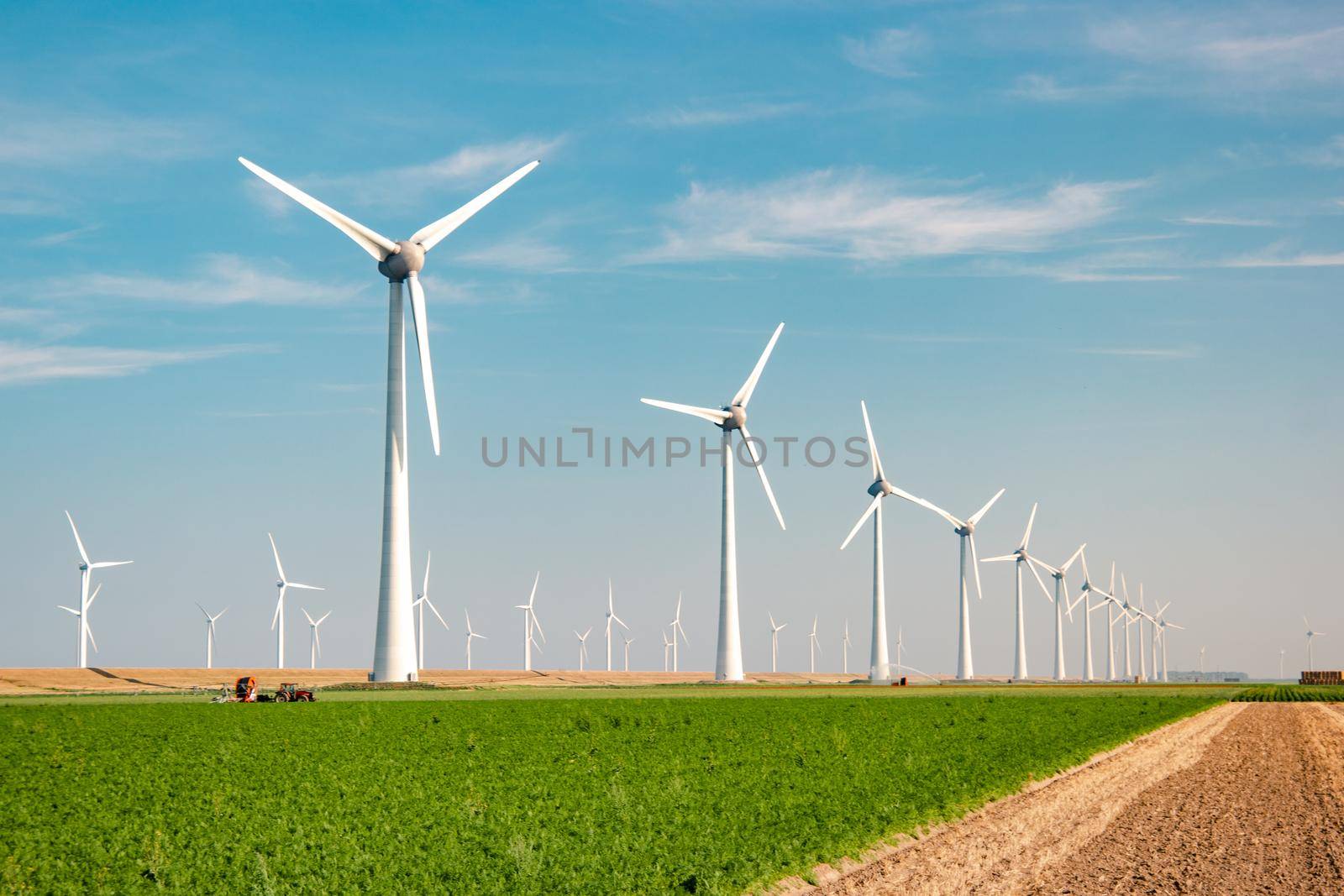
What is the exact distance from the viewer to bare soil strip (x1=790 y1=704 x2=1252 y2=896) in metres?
25.7

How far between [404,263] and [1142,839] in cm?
8622

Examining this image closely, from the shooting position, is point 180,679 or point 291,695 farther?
point 180,679

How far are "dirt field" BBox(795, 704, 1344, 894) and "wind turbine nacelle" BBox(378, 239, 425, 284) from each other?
72901 millimetres

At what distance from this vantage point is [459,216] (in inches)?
4326

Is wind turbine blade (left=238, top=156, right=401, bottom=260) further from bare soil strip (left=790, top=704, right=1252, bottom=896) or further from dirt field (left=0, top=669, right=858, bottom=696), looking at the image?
bare soil strip (left=790, top=704, right=1252, bottom=896)

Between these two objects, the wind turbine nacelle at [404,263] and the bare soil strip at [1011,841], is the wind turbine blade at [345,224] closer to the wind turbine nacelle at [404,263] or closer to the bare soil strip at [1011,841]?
the wind turbine nacelle at [404,263]

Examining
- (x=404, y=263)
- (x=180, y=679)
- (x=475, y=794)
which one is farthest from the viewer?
(x=180, y=679)

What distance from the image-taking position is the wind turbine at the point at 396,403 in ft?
334

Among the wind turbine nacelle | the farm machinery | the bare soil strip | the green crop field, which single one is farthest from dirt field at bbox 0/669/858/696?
the bare soil strip

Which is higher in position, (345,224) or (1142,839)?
(345,224)

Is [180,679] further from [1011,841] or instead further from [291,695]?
[1011,841]

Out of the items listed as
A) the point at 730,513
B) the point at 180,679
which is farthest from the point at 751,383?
the point at 180,679

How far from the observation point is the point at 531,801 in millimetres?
34719

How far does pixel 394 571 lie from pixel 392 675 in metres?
10.1
